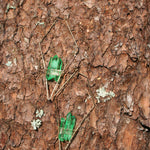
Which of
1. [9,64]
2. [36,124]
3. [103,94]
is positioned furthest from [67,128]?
[9,64]

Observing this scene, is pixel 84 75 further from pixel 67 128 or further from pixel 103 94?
pixel 67 128

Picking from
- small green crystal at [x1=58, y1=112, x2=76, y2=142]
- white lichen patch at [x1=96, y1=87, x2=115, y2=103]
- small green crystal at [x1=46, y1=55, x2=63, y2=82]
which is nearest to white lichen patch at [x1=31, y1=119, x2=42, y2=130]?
small green crystal at [x1=58, y1=112, x2=76, y2=142]

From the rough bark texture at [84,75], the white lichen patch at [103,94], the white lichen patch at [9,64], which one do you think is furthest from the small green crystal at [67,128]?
the white lichen patch at [9,64]

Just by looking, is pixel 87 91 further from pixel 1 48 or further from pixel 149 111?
pixel 1 48

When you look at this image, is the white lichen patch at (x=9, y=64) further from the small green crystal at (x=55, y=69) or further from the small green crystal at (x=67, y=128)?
the small green crystal at (x=67, y=128)

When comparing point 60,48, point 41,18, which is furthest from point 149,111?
point 41,18

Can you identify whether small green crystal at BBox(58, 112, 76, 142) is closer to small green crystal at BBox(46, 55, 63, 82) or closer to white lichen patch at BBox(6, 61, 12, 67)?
small green crystal at BBox(46, 55, 63, 82)
